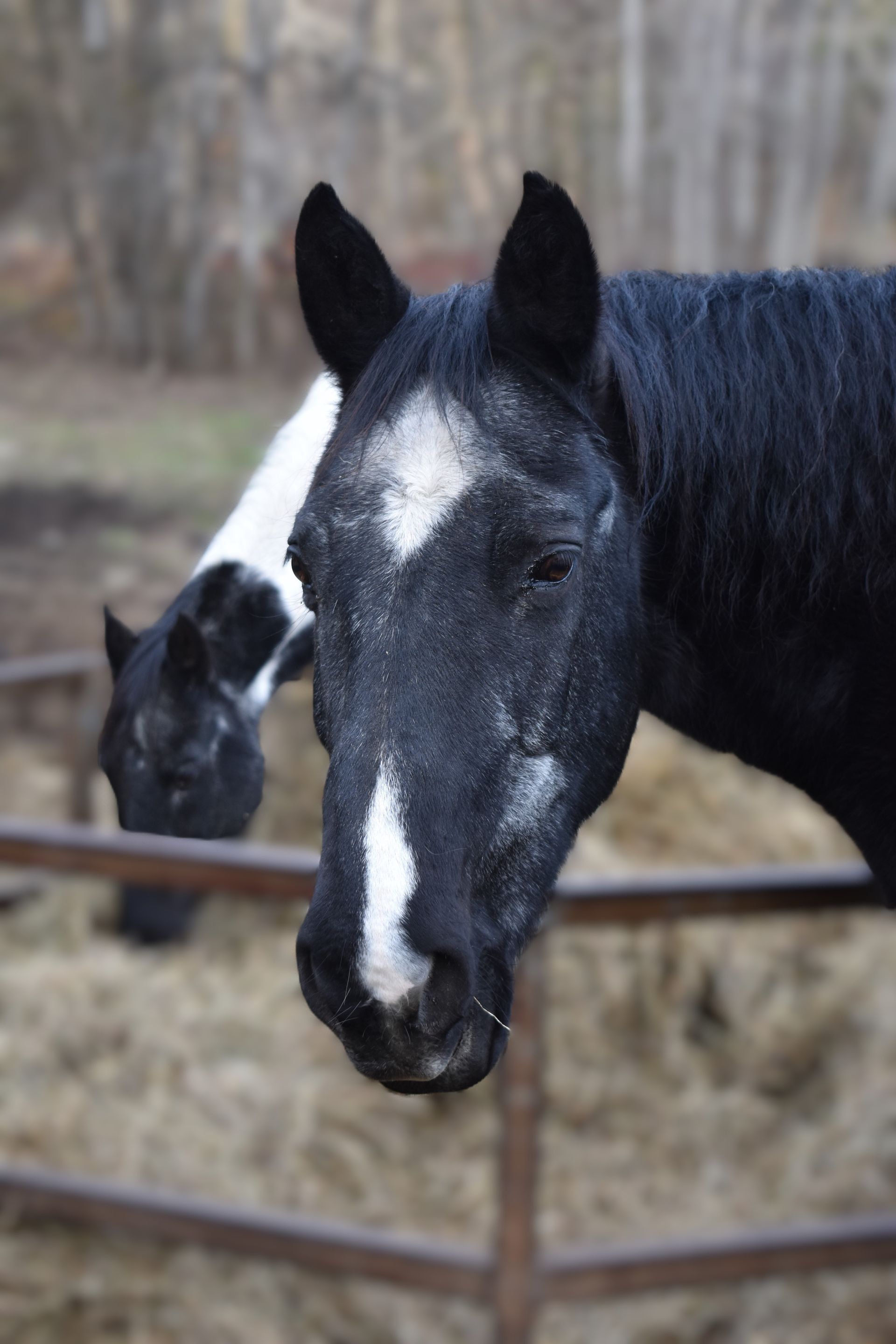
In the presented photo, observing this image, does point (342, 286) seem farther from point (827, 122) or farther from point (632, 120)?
point (827, 122)

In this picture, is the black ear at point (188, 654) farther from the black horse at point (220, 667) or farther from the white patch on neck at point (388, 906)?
the white patch on neck at point (388, 906)

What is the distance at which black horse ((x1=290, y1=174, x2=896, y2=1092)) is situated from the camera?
97cm

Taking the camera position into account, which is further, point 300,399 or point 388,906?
point 300,399

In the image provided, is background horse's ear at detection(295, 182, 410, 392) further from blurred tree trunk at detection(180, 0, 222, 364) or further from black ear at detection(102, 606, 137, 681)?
blurred tree trunk at detection(180, 0, 222, 364)

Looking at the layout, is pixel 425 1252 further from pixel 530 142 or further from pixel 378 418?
pixel 530 142

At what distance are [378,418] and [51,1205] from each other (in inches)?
97.3

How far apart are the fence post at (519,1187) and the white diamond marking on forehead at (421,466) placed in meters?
1.64

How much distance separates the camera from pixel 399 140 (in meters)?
5.98

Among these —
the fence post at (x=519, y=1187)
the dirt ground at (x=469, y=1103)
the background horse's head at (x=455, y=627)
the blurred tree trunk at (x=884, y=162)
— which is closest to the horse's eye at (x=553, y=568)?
the background horse's head at (x=455, y=627)

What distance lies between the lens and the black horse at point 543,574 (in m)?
0.97

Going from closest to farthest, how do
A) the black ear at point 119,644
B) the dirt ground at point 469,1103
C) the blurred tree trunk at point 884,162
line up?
the black ear at point 119,644 → the dirt ground at point 469,1103 → the blurred tree trunk at point 884,162

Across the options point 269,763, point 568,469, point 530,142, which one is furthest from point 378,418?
point 530,142

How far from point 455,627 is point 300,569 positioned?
23 cm

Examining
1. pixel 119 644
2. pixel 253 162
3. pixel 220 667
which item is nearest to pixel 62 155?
pixel 253 162
